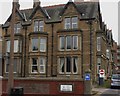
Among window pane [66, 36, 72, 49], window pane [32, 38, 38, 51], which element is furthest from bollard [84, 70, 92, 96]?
window pane [32, 38, 38, 51]

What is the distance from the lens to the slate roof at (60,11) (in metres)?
38.8

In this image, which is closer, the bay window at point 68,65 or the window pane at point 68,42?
the bay window at point 68,65

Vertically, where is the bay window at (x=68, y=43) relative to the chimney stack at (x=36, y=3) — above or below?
below

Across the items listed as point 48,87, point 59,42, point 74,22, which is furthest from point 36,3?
point 48,87

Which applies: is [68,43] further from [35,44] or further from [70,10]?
[35,44]

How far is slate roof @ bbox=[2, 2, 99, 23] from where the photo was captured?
38.8m

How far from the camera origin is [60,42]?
128 feet

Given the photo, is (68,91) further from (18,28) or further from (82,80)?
(18,28)

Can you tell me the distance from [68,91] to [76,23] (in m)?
18.6

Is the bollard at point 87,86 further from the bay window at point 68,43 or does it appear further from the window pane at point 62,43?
the window pane at point 62,43

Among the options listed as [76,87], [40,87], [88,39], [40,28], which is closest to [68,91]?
[76,87]

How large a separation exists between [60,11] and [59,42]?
5068 mm

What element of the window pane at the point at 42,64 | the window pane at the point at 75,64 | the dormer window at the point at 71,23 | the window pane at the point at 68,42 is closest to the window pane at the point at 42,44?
the window pane at the point at 42,64

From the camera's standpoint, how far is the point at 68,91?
21.6m
